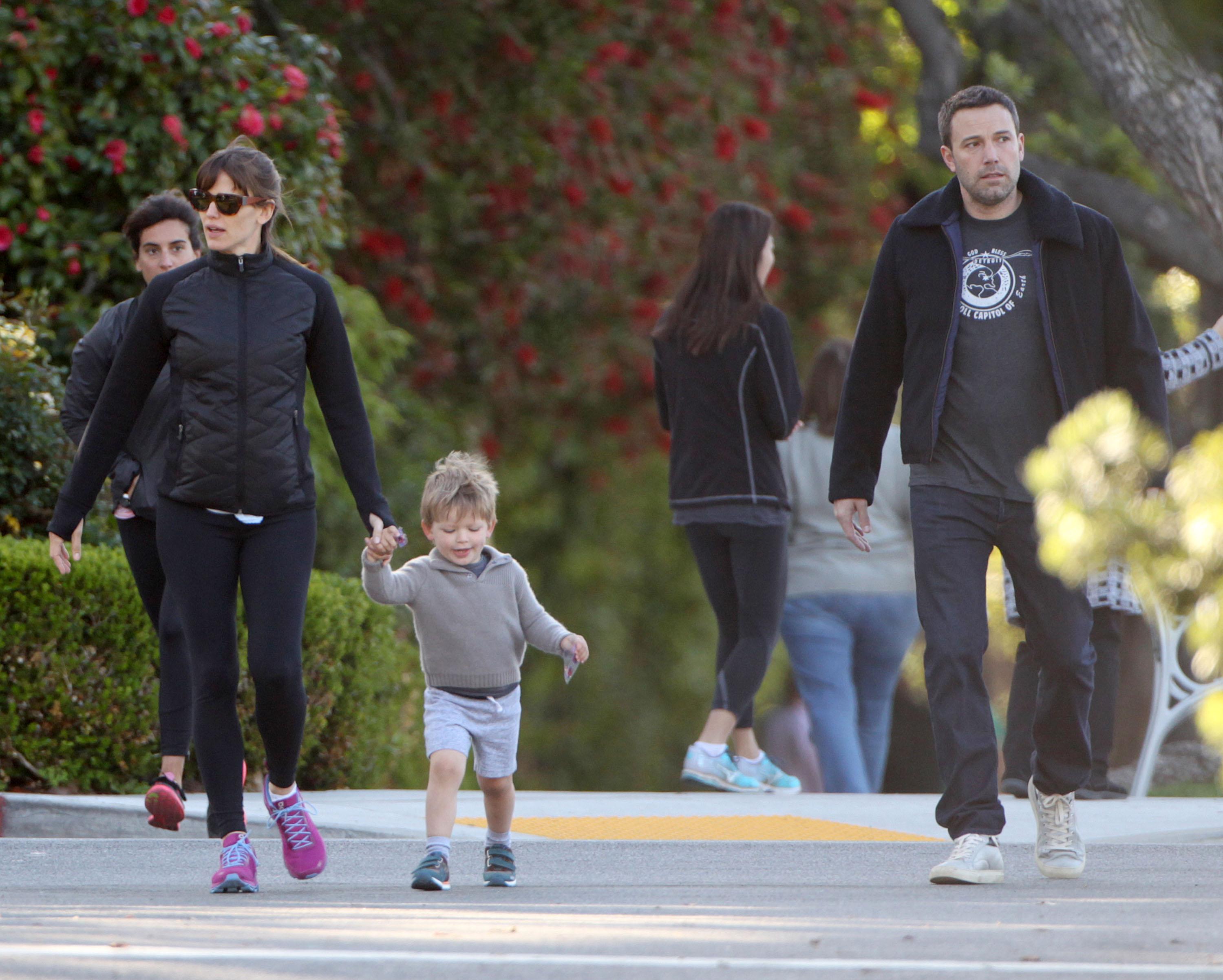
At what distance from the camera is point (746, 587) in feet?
25.6

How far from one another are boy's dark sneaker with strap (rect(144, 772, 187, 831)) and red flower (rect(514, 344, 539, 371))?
6.68 meters

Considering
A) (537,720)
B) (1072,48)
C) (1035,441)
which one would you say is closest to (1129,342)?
(1035,441)

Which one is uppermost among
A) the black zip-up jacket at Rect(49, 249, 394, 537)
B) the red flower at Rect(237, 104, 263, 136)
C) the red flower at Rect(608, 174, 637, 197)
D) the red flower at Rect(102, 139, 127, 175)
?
the red flower at Rect(608, 174, 637, 197)

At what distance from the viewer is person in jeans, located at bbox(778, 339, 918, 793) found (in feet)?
27.6

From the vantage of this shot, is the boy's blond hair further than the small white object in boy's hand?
Yes

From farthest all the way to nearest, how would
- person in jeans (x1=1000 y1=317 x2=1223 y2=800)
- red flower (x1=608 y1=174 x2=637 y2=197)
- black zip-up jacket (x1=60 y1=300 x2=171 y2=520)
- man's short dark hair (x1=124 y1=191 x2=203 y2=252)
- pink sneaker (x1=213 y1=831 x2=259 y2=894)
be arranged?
red flower (x1=608 y1=174 x2=637 y2=197)
person in jeans (x1=1000 y1=317 x2=1223 y2=800)
man's short dark hair (x1=124 y1=191 x2=203 y2=252)
black zip-up jacket (x1=60 y1=300 x2=171 y2=520)
pink sneaker (x1=213 y1=831 x2=259 y2=894)

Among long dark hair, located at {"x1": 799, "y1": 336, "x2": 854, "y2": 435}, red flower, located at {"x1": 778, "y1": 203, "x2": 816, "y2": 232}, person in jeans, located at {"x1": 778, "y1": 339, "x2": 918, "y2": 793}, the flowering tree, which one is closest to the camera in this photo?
person in jeans, located at {"x1": 778, "y1": 339, "x2": 918, "y2": 793}

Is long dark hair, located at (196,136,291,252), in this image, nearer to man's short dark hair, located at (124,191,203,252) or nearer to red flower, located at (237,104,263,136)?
man's short dark hair, located at (124,191,203,252)

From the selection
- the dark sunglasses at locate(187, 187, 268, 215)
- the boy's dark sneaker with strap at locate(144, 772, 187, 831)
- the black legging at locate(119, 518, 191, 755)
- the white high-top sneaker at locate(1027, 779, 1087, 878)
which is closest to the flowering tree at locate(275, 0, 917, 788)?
the black legging at locate(119, 518, 191, 755)

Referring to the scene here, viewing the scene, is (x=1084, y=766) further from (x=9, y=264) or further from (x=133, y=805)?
(x=9, y=264)

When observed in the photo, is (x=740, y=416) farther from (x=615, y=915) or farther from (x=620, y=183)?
(x=620, y=183)

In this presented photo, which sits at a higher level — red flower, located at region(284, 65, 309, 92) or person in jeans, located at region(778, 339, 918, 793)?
red flower, located at region(284, 65, 309, 92)

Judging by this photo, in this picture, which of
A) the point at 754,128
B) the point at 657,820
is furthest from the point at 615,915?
the point at 754,128

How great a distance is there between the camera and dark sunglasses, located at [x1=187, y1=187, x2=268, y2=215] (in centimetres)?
540
